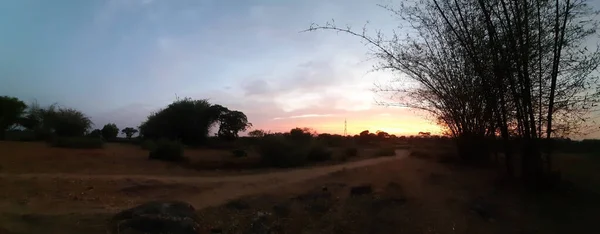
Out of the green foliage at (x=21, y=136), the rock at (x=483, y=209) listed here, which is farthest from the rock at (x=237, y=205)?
the green foliage at (x=21, y=136)

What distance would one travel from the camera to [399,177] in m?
11.5

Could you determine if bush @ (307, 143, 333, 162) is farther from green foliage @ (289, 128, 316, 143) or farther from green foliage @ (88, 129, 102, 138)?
green foliage @ (88, 129, 102, 138)

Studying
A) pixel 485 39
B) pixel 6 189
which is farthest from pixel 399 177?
pixel 6 189

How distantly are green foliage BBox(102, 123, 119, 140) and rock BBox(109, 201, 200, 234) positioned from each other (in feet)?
124

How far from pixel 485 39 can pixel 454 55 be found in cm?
124

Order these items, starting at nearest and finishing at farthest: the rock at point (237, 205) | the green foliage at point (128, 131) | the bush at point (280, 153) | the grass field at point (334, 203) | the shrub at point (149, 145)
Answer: the grass field at point (334, 203), the rock at point (237, 205), the bush at point (280, 153), the shrub at point (149, 145), the green foliage at point (128, 131)

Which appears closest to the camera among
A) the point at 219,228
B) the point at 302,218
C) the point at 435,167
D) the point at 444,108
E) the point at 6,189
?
the point at 219,228

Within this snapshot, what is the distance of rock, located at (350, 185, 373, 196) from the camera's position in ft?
30.9

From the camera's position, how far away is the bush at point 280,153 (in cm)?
1980

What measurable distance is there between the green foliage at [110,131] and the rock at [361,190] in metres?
37.1

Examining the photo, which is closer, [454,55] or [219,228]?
[219,228]

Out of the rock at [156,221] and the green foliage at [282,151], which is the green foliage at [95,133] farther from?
the rock at [156,221]

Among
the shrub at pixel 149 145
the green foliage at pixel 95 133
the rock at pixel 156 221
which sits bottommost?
the rock at pixel 156 221

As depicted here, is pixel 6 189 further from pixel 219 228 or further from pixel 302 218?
pixel 302 218
